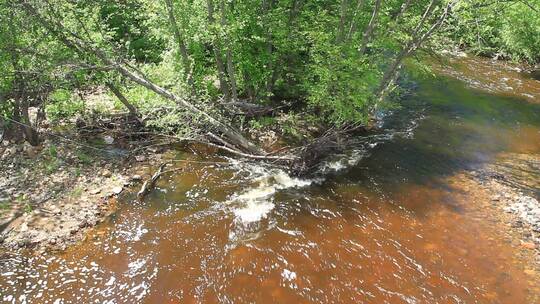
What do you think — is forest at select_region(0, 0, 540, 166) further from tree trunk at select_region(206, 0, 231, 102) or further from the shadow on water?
the shadow on water

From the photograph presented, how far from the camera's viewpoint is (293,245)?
9414 millimetres

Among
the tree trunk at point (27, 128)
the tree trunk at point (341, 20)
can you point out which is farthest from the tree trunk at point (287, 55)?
the tree trunk at point (27, 128)

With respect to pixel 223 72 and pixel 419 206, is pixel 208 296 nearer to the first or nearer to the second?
pixel 419 206

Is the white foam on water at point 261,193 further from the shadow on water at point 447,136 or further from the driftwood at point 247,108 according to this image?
the driftwood at point 247,108

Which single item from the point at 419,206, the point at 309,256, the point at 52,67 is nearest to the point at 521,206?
the point at 419,206

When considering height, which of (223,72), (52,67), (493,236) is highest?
(52,67)

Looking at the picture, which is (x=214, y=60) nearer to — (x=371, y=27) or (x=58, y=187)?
(x=371, y=27)

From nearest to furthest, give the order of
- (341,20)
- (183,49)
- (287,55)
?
(341,20) → (183,49) → (287,55)

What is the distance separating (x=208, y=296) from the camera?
793 centimetres

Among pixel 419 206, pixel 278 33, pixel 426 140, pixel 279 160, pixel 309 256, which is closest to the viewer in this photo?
pixel 309 256

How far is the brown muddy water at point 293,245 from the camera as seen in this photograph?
8.12 metres

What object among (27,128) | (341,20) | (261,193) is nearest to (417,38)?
(341,20)

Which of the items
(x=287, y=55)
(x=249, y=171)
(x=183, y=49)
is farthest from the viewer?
(x=287, y=55)

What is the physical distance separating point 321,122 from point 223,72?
4267mm
